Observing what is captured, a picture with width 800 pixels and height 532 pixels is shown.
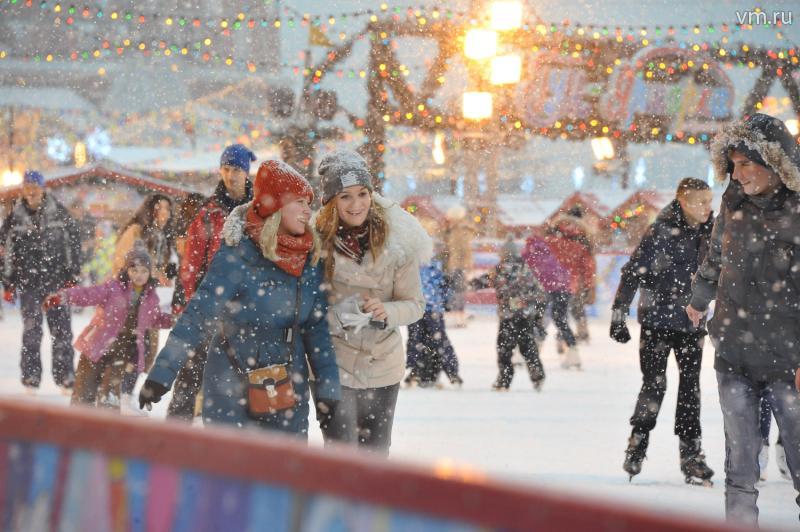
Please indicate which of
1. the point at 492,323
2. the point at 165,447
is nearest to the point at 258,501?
the point at 165,447

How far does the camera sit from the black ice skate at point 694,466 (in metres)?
5.42

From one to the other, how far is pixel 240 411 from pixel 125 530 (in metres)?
2.12

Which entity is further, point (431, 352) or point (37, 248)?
point (431, 352)

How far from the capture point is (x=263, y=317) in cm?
362

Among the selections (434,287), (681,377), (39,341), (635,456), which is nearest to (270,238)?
(635,456)

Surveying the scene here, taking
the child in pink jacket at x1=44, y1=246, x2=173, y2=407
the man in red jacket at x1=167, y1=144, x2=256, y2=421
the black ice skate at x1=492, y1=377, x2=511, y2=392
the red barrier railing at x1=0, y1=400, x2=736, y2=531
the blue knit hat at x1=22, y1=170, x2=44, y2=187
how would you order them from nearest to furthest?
the red barrier railing at x1=0, y1=400, x2=736, y2=531 < the man in red jacket at x1=167, y1=144, x2=256, y2=421 < the child in pink jacket at x1=44, y1=246, x2=173, y2=407 < the blue knit hat at x1=22, y1=170, x2=44, y2=187 < the black ice skate at x1=492, y1=377, x2=511, y2=392

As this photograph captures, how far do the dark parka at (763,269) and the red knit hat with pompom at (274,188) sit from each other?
1.62 meters

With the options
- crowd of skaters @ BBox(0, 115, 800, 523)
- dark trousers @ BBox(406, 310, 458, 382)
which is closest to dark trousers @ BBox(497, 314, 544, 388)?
dark trousers @ BBox(406, 310, 458, 382)

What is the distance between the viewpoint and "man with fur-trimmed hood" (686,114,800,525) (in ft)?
12.7

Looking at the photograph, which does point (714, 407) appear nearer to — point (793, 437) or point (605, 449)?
point (605, 449)

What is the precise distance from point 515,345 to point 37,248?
407 centimetres

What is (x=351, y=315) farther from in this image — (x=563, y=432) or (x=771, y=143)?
(x=563, y=432)

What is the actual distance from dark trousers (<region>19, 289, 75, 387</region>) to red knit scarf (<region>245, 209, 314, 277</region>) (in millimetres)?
5054

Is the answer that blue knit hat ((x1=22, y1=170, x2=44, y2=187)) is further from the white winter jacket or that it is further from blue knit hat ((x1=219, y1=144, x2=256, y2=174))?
the white winter jacket
